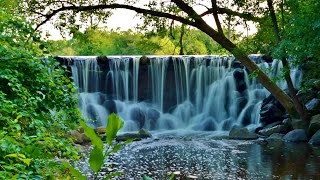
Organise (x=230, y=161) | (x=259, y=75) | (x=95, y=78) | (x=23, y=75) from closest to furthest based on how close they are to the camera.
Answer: (x=23, y=75) < (x=230, y=161) < (x=259, y=75) < (x=95, y=78)

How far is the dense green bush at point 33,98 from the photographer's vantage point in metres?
3.93

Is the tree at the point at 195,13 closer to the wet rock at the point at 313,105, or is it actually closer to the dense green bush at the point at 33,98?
the wet rock at the point at 313,105

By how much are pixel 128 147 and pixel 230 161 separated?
3389 mm

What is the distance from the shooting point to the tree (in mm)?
14227

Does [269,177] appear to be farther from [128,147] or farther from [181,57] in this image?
[181,57]

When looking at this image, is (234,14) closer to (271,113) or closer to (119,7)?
(119,7)

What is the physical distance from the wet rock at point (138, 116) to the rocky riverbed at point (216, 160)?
518 cm

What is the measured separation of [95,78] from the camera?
21.6 m

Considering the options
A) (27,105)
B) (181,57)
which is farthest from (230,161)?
(181,57)

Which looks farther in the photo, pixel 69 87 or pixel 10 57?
pixel 69 87

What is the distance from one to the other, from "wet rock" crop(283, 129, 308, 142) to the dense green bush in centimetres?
1041

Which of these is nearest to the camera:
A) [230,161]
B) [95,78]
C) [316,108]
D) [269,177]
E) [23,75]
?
[23,75]

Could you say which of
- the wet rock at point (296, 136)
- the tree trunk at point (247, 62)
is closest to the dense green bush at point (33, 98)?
the tree trunk at point (247, 62)

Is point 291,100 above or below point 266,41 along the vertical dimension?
below
